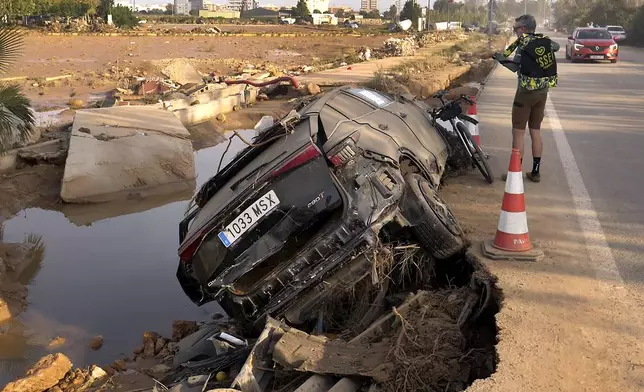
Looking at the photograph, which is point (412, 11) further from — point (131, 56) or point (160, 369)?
point (160, 369)

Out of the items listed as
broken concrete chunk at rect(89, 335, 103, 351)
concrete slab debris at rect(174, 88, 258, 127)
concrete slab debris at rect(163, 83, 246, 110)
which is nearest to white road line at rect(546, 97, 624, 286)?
broken concrete chunk at rect(89, 335, 103, 351)

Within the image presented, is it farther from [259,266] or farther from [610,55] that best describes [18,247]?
[610,55]

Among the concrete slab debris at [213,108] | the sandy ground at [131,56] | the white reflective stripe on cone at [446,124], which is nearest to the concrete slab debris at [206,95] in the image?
the concrete slab debris at [213,108]

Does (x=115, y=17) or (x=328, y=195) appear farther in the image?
(x=115, y=17)

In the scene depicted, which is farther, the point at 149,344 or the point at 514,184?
the point at 149,344

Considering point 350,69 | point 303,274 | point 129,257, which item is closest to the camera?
point 303,274

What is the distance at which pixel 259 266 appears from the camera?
4.71 m

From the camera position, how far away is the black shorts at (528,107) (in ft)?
23.6

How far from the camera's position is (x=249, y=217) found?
15.1ft

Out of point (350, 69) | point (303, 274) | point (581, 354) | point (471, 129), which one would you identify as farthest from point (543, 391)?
point (350, 69)

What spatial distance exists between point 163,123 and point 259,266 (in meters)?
8.02

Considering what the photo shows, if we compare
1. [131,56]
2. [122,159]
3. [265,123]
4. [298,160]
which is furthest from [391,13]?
[298,160]

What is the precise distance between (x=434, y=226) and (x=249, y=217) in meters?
1.48

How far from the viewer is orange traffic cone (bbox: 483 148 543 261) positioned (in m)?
5.16
